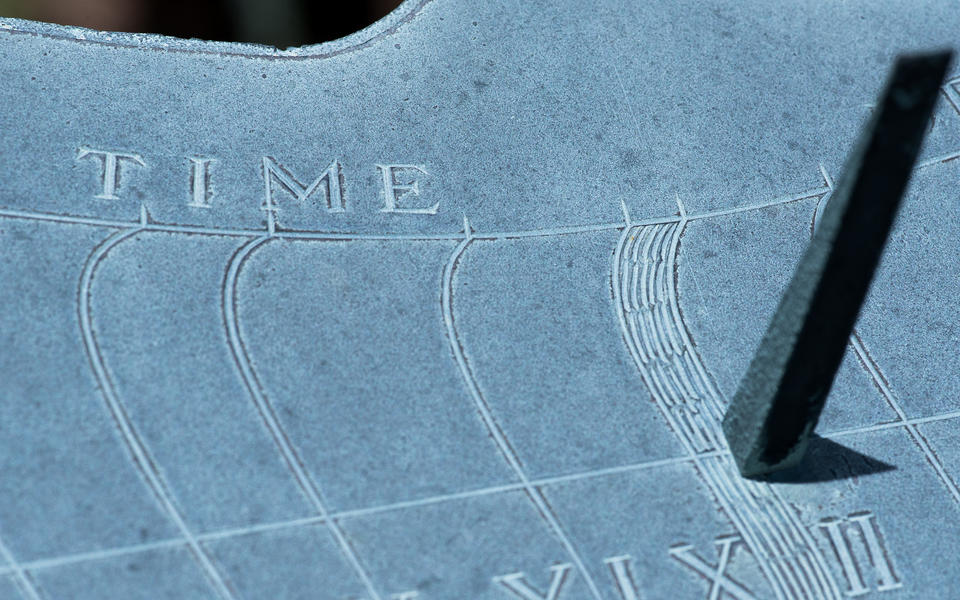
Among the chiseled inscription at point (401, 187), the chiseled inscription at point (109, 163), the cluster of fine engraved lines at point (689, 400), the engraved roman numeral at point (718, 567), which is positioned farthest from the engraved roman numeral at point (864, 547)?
the chiseled inscription at point (109, 163)

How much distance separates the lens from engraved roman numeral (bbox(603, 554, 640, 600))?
579 cm

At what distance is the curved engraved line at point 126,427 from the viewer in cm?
559

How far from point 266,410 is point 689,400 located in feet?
8.74

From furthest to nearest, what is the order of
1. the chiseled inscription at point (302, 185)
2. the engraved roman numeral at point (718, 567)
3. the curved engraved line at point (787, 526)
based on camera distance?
1. the chiseled inscription at point (302, 185)
2. the curved engraved line at point (787, 526)
3. the engraved roman numeral at point (718, 567)

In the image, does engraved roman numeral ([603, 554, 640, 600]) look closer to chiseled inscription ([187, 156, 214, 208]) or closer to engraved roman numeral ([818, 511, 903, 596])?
engraved roman numeral ([818, 511, 903, 596])

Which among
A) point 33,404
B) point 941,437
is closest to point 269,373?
point 33,404

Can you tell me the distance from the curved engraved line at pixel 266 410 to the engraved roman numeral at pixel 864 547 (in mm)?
2707

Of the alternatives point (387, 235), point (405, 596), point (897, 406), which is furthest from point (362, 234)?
point (897, 406)

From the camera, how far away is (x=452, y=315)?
6898mm

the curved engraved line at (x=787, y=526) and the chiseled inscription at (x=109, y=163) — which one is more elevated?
the chiseled inscription at (x=109, y=163)

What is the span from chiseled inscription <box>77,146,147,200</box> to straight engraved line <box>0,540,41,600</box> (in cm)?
262

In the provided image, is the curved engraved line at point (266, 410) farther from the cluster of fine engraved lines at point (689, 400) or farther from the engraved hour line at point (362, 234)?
the cluster of fine engraved lines at point (689, 400)

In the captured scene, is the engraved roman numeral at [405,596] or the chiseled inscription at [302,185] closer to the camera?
the engraved roman numeral at [405,596]

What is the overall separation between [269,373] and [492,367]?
1.41 metres
